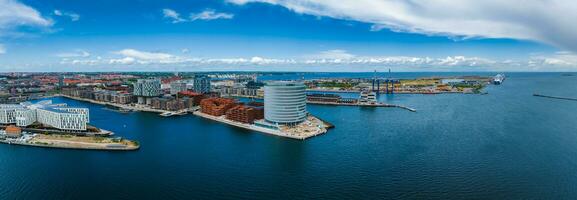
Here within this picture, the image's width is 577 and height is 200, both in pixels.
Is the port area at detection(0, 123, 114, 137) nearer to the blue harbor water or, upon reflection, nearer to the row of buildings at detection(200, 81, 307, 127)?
the blue harbor water

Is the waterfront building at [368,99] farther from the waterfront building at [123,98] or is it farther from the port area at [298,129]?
the waterfront building at [123,98]

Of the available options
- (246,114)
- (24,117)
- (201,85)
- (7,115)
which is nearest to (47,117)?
(24,117)

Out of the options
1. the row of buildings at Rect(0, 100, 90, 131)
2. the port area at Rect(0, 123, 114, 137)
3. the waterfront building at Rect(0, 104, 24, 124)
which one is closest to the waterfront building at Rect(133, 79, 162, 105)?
the row of buildings at Rect(0, 100, 90, 131)

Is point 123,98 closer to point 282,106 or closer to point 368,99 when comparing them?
point 282,106

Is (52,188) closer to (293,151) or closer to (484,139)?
(293,151)

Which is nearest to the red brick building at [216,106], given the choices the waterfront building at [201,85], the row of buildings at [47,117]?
the row of buildings at [47,117]
